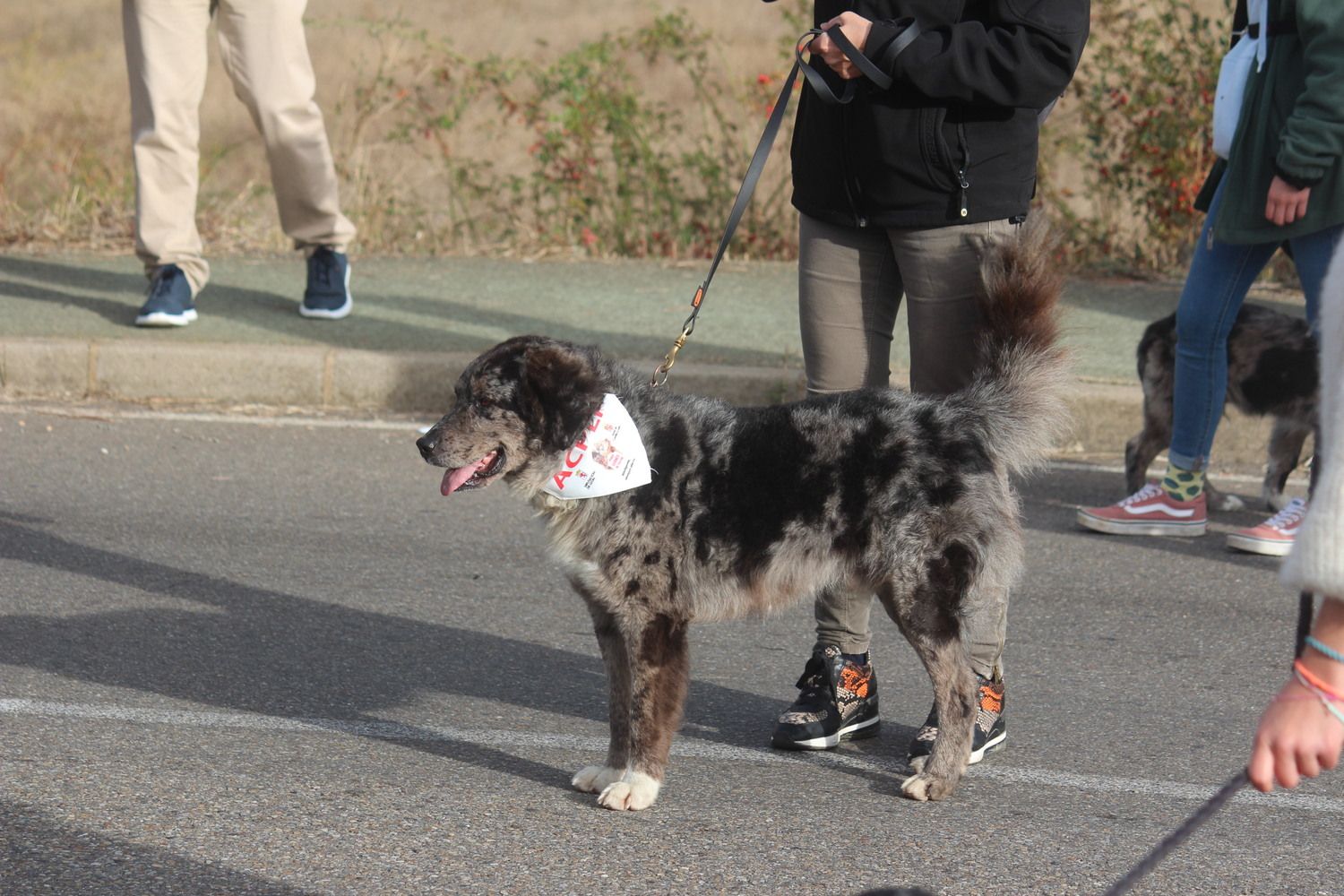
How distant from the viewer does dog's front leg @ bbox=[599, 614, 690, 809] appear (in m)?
3.63

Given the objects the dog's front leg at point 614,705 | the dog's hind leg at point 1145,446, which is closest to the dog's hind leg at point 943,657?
the dog's front leg at point 614,705

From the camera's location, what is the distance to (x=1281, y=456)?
21.3 feet

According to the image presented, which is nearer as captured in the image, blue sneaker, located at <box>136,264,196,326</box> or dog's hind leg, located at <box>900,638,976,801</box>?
dog's hind leg, located at <box>900,638,976,801</box>

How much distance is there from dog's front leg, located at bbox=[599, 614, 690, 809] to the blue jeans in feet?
10.5

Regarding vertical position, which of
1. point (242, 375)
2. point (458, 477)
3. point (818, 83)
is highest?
point (818, 83)

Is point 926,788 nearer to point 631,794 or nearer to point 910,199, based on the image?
point 631,794

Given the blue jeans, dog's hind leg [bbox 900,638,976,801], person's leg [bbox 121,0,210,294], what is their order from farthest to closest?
person's leg [bbox 121,0,210,294]
the blue jeans
dog's hind leg [bbox 900,638,976,801]

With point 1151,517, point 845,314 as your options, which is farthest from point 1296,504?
point 845,314

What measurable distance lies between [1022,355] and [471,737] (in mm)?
1765

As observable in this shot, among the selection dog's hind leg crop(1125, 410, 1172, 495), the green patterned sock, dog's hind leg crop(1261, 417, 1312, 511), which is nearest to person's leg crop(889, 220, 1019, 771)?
the green patterned sock

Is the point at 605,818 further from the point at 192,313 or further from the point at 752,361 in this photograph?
the point at 192,313

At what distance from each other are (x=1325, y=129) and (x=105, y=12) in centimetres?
2399

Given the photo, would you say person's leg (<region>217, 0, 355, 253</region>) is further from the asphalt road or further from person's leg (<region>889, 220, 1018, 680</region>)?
person's leg (<region>889, 220, 1018, 680</region>)

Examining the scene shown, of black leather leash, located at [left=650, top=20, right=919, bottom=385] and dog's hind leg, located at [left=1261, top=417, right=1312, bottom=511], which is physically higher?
black leather leash, located at [left=650, top=20, right=919, bottom=385]
